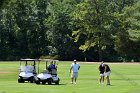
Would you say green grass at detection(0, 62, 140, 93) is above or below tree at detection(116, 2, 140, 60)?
below

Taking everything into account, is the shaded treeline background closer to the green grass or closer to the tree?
the tree

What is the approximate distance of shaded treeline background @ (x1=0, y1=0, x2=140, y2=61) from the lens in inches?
4341

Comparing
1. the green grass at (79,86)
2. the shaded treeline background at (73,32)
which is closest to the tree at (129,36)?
the shaded treeline background at (73,32)

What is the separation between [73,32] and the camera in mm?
109875

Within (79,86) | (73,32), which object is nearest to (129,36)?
(73,32)

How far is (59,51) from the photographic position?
111 m

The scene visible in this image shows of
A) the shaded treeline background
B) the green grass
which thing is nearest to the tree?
the shaded treeline background

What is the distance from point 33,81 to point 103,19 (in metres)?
72.5

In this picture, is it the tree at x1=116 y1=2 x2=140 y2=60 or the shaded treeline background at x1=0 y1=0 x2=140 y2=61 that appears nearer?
the tree at x1=116 y1=2 x2=140 y2=60

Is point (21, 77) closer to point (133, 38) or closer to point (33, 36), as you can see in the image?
point (133, 38)

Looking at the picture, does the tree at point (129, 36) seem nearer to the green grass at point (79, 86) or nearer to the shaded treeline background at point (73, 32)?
the shaded treeline background at point (73, 32)

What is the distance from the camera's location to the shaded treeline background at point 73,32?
110 m

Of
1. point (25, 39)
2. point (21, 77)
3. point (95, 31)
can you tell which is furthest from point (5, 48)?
point (21, 77)

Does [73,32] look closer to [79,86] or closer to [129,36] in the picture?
[129,36]
